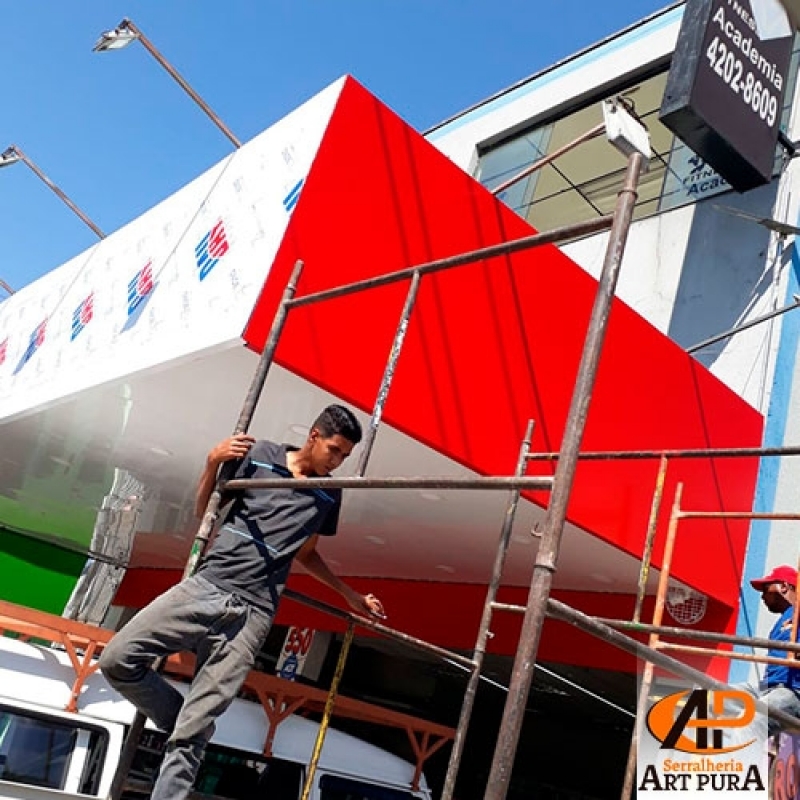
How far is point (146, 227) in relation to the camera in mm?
6348

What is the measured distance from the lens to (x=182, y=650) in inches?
121

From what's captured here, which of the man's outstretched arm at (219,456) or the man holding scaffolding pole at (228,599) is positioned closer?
the man holding scaffolding pole at (228,599)

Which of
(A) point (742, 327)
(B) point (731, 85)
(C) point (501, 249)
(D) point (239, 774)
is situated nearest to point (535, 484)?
(C) point (501, 249)

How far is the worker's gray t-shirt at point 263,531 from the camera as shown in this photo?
3.22m

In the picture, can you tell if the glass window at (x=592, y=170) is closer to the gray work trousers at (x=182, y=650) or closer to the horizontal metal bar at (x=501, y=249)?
the horizontal metal bar at (x=501, y=249)

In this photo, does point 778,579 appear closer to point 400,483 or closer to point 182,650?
point 400,483

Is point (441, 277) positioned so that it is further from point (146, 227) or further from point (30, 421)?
point (30, 421)

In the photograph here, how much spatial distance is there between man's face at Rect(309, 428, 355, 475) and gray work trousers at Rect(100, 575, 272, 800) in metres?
0.63

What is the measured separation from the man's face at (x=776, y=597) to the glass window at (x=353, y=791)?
251cm

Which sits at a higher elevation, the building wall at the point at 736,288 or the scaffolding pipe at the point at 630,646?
the building wall at the point at 736,288

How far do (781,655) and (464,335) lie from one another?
2807mm

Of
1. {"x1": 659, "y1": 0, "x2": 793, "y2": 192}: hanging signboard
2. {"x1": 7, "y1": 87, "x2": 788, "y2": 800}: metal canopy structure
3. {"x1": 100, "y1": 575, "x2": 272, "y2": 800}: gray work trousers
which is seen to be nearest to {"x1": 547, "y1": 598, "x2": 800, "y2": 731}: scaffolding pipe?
{"x1": 7, "y1": 87, "x2": 788, "y2": 800}: metal canopy structure

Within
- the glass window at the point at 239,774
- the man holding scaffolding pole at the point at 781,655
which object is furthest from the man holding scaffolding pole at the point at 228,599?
the man holding scaffolding pole at the point at 781,655

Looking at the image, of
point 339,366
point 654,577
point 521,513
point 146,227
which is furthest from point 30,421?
point 654,577
